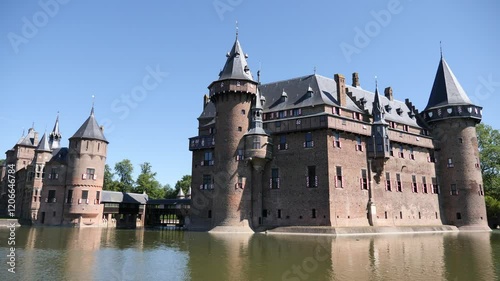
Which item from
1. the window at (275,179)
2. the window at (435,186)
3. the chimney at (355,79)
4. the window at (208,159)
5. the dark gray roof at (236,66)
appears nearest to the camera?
the window at (275,179)

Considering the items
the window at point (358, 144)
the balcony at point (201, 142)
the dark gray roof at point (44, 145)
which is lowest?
the window at point (358, 144)

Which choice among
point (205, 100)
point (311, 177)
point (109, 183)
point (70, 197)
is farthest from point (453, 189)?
point (109, 183)

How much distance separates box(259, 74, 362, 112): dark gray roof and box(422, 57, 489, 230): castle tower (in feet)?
47.4

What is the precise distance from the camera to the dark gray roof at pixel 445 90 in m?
48.8

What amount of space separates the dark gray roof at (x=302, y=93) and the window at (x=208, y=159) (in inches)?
335

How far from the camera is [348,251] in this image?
2159 cm

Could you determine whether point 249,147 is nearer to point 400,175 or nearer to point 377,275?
point 400,175

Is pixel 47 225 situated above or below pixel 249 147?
below

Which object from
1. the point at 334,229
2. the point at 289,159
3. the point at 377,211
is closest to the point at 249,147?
the point at 289,159

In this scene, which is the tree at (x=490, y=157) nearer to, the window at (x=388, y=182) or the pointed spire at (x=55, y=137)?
the window at (x=388, y=182)

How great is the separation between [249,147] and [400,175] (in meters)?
18.5

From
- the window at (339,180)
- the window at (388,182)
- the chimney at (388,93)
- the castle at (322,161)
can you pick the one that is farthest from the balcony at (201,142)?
the chimney at (388,93)

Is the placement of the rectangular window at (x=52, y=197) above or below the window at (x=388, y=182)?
below

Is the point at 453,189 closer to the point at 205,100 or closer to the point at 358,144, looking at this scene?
the point at 358,144
